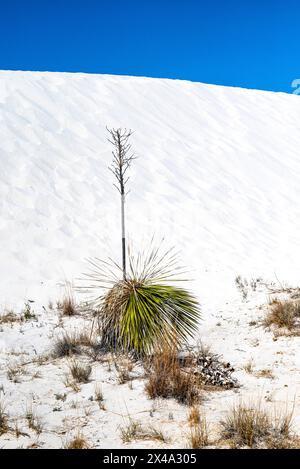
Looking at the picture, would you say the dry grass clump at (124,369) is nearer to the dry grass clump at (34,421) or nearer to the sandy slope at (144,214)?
Result: the sandy slope at (144,214)

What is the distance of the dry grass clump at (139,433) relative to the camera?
10.6ft

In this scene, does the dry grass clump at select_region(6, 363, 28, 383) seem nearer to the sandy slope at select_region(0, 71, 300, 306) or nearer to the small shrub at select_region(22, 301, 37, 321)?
the small shrub at select_region(22, 301, 37, 321)

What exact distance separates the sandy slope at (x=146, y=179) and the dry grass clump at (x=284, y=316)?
5.31 ft

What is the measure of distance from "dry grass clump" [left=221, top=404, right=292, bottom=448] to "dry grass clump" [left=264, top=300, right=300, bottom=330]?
231 cm

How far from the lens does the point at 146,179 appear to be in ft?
41.7

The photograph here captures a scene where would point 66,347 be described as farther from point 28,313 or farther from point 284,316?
point 284,316

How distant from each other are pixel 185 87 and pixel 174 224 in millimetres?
11029

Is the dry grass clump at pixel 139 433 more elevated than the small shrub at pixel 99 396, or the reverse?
the small shrub at pixel 99 396

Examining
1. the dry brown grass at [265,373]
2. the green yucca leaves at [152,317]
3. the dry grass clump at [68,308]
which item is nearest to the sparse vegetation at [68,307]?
the dry grass clump at [68,308]

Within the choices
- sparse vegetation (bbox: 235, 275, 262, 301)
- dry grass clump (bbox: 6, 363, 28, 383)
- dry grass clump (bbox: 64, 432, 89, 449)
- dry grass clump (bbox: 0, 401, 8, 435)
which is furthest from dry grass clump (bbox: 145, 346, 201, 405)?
sparse vegetation (bbox: 235, 275, 262, 301)

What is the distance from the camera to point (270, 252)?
987 centimetres

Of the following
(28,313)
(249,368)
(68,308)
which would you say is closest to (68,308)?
(68,308)

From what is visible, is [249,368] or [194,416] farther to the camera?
[249,368]

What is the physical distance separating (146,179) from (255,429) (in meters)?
10.0
